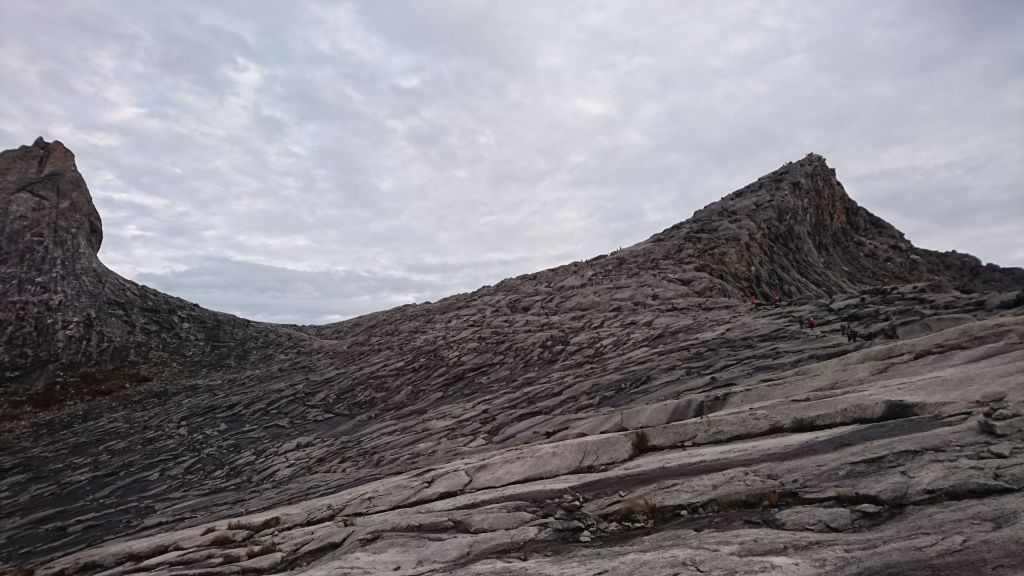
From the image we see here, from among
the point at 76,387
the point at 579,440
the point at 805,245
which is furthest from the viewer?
the point at 805,245

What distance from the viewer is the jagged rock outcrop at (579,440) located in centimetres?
955

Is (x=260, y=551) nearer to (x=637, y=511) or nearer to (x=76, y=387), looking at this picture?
(x=637, y=511)

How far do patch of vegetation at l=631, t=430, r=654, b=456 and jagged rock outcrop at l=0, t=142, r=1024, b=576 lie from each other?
0.30 feet

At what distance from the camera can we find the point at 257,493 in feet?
69.5

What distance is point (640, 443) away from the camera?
14766 mm

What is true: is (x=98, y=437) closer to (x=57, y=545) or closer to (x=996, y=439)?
(x=57, y=545)

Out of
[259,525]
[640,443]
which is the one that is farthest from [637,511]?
[259,525]

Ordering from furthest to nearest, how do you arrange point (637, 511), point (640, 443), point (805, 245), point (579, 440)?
1. point (805, 245)
2. point (579, 440)
3. point (640, 443)
4. point (637, 511)

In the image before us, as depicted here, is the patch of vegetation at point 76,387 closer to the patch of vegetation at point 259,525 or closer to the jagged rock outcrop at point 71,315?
the jagged rock outcrop at point 71,315

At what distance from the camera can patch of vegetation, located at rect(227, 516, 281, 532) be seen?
52.3ft

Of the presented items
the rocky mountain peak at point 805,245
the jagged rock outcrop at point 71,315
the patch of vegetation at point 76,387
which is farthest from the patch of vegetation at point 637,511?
the jagged rock outcrop at point 71,315

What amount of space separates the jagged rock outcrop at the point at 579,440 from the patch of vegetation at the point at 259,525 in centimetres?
8

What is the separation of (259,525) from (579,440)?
10120mm

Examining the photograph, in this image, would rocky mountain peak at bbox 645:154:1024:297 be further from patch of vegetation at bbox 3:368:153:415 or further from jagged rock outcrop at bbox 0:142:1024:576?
patch of vegetation at bbox 3:368:153:415
